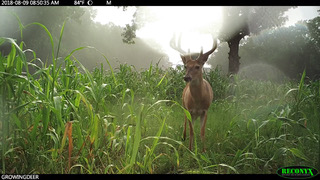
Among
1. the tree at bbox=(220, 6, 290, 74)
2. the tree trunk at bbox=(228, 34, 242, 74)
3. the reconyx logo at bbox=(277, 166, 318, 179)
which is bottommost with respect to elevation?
the reconyx logo at bbox=(277, 166, 318, 179)

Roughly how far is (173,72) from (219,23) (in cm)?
1167

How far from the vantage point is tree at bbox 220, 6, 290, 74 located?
17.8 meters

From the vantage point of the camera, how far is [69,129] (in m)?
1.91

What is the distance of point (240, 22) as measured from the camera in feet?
59.1

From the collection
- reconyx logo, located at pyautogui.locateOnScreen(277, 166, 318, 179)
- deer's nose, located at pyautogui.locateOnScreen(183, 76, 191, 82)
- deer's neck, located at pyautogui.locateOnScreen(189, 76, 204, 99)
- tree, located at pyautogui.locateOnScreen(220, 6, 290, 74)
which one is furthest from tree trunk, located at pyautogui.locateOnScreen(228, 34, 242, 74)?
reconyx logo, located at pyautogui.locateOnScreen(277, 166, 318, 179)

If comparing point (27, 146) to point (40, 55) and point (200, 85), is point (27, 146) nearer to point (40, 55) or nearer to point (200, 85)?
point (200, 85)

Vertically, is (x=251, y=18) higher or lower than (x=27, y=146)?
higher

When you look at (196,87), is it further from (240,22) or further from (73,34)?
(73,34)

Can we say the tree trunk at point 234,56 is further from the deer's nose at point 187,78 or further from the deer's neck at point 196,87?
the deer's nose at point 187,78

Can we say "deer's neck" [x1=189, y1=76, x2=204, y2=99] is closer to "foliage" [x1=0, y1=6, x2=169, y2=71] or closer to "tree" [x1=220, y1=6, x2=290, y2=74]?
"foliage" [x1=0, y1=6, x2=169, y2=71]

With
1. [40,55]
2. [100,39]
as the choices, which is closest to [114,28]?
[100,39]

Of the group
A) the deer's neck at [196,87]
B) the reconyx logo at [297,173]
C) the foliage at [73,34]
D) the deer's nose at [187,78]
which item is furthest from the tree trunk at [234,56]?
the reconyx logo at [297,173]

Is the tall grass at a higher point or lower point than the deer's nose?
lower

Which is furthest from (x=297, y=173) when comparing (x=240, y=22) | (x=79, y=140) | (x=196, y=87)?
(x=240, y=22)
